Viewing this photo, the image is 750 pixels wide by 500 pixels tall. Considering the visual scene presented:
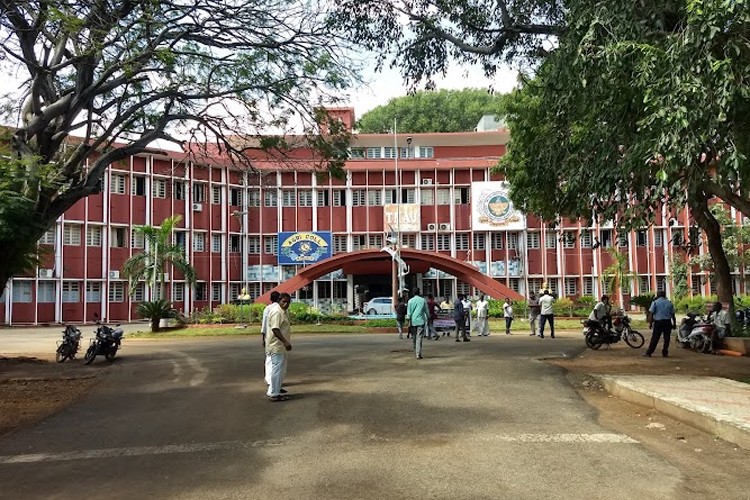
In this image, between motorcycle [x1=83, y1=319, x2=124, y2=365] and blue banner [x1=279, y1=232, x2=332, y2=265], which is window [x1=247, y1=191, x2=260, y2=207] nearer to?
blue banner [x1=279, y1=232, x2=332, y2=265]

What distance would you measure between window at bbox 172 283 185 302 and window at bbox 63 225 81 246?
624 centimetres

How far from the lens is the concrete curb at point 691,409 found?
656 centimetres

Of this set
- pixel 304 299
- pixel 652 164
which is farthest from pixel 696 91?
pixel 304 299

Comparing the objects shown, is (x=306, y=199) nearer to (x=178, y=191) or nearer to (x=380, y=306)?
(x=178, y=191)

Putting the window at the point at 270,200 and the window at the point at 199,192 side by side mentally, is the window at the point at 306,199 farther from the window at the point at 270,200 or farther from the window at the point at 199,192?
the window at the point at 199,192

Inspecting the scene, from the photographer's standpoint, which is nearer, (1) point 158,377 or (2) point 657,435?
(2) point 657,435

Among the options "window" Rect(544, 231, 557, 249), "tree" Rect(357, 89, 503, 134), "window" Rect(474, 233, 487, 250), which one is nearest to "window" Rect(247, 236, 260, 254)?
"window" Rect(474, 233, 487, 250)

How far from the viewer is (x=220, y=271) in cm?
4103

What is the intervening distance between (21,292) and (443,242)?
2615 cm

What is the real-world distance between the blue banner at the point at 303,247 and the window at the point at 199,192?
5826 mm

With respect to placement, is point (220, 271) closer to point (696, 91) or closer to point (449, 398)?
point (449, 398)

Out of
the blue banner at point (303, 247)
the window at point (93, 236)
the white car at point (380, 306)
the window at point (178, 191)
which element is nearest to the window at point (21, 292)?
the window at point (93, 236)

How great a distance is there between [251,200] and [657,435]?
122 ft

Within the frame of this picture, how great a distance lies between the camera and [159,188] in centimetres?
3966
